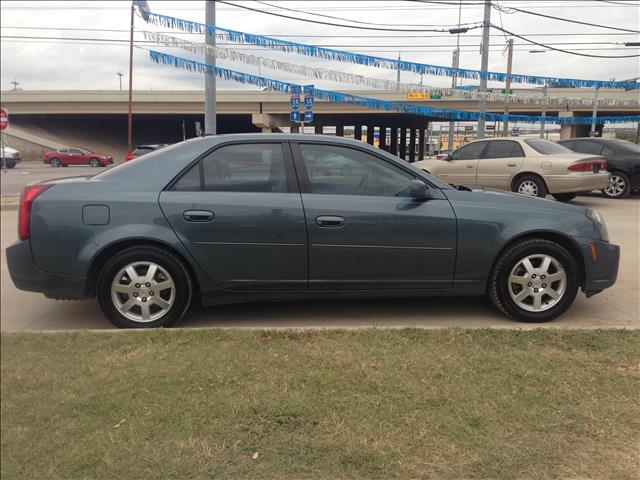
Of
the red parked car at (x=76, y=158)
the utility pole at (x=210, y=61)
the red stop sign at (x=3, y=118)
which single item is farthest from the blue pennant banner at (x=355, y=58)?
the red parked car at (x=76, y=158)

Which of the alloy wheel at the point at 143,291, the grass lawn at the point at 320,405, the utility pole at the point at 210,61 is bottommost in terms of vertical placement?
the grass lawn at the point at 320,405

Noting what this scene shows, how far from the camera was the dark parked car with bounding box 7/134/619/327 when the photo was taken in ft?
12.7

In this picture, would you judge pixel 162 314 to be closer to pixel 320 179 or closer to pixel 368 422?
pixel 320 179

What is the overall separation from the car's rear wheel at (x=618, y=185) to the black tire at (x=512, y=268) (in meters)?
9.63

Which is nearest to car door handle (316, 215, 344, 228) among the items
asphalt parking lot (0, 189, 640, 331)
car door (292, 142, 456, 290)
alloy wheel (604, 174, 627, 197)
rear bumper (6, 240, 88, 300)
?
car door (292, 142, 456, 290)

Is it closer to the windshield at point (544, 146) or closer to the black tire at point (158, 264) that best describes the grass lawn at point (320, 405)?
the black tire at point (158, 264)

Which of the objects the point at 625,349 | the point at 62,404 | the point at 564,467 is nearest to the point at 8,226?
the point at 62,404

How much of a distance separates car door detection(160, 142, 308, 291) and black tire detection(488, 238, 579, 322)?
5.15ft

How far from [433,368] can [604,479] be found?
1114mm

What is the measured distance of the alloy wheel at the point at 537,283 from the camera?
4.16m

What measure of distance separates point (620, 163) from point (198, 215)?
11762mm

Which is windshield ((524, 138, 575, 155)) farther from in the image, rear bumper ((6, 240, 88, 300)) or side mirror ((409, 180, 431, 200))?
rear bumper ((6, 240, 88, 300))

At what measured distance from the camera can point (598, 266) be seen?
4.21 m

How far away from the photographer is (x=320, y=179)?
4.12 m
